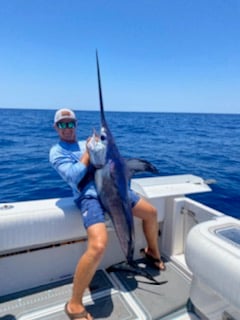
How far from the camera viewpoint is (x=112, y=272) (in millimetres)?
2545

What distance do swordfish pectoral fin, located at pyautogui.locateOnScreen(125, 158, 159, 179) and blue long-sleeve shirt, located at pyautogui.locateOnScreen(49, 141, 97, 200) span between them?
0.34 meters

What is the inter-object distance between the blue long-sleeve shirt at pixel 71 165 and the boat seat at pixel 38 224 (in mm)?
184

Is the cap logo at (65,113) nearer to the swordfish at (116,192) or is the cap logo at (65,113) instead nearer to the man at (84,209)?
the man at (84,209)

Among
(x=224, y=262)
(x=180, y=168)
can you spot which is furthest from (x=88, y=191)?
(x=180, y=168)

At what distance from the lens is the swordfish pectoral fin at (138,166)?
2377mm

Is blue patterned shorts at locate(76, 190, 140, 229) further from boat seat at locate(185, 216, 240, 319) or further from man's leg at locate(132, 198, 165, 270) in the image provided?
boat seat at locate(185, 216, 240, 319)

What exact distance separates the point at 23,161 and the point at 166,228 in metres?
7.72

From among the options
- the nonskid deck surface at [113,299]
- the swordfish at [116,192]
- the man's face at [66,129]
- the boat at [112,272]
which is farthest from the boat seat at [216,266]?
the man's face at [66,129]

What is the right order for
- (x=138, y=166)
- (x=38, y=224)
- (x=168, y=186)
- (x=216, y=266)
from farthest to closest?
(x=168, y=186)
(x=138, y=166)
(x=38, y=224)
(x=216, y=266)

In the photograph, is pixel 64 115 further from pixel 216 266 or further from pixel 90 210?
pixel 216 266

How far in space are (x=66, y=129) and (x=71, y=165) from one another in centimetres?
37

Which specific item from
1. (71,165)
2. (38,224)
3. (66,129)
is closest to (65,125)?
(66,129)

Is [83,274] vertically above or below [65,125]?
below

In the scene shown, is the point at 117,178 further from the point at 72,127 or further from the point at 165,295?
the point at 165,295
